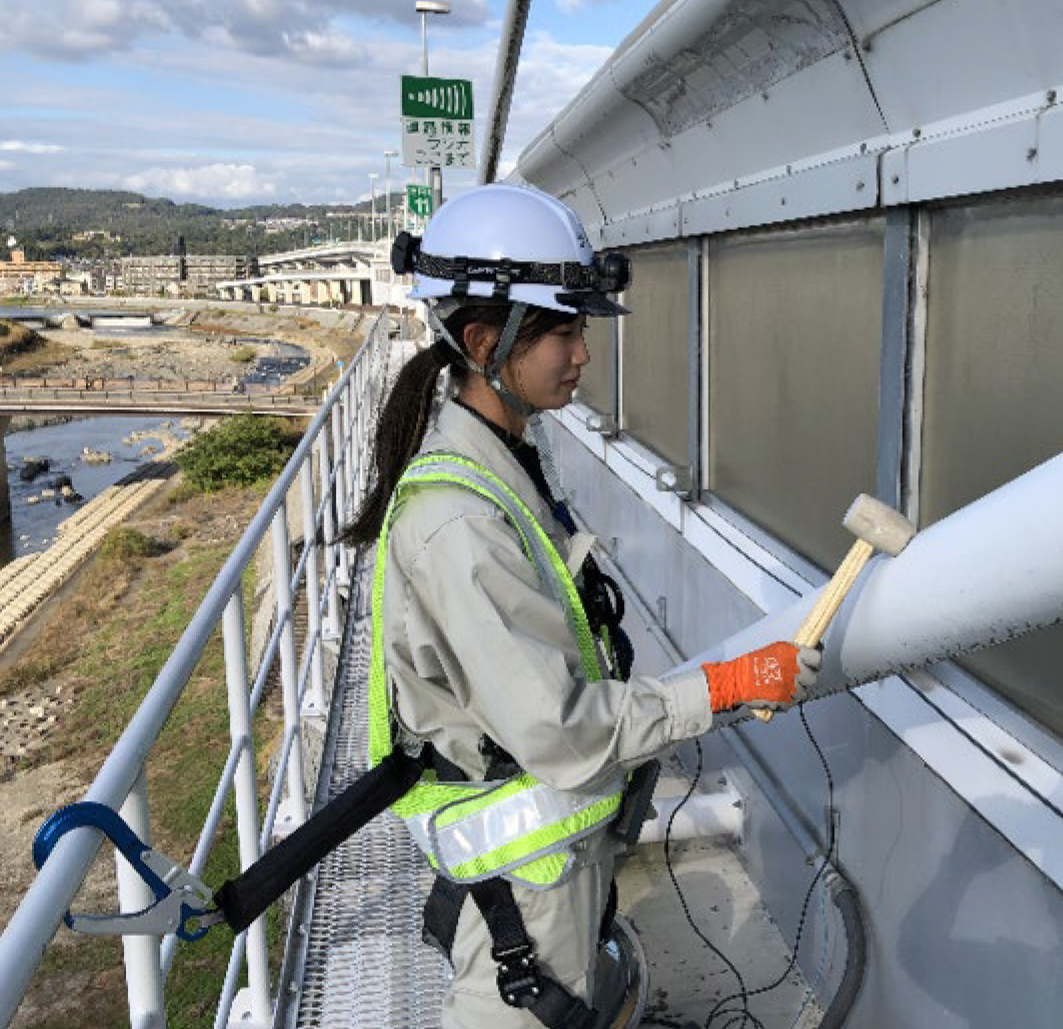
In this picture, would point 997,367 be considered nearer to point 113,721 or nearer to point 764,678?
point 764,678

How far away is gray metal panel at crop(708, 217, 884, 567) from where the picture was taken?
9.64 feet

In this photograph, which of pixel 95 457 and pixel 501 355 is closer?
pixel 501 355

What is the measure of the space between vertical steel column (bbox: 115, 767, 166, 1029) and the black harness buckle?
2.19 ft

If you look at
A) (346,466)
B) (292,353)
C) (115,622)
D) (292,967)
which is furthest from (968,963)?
(292,353)

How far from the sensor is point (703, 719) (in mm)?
1778

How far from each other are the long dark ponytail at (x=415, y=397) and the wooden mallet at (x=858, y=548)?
0.73 meters

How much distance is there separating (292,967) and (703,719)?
2.02 meters

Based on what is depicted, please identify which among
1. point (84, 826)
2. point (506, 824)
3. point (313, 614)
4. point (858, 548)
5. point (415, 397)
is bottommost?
point (313, 614)

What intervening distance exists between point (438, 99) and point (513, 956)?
13848 mm

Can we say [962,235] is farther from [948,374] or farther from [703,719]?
[703,719]

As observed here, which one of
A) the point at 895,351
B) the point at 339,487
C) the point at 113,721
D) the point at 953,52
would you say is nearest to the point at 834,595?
the point at 895,351

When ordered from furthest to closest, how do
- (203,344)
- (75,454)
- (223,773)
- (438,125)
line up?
(203,344) < (75,454) < (438,125) < (223,773)

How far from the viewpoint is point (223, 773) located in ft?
8.32

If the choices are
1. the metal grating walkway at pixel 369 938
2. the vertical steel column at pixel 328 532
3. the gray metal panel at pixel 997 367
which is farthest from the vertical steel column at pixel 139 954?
the vertical steel column at pixel 328 532
